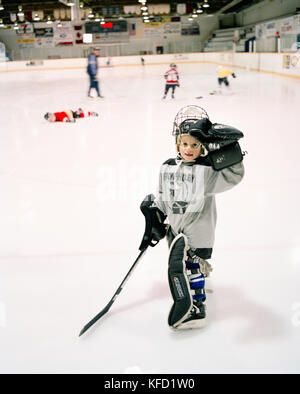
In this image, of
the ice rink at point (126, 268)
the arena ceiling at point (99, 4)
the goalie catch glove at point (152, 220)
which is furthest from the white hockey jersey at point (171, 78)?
the arena ceiling at point (99, 4)

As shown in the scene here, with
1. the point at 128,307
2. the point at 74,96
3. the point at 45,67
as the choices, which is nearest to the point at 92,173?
the point at 128,307

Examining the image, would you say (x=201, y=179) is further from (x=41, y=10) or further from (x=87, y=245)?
(x=41, y=10)

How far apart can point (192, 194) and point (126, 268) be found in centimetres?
81

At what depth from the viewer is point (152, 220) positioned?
1.57 meters

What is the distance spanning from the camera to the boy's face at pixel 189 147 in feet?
4.51

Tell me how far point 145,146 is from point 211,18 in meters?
30.2

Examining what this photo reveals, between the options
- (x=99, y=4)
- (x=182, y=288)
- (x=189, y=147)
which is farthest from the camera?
(x=99, y=4)

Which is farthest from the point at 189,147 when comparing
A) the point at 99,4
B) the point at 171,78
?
the point at 99,4

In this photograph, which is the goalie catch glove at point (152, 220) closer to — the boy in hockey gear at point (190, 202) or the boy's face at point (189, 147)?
the boy in hockey gear at point (190, 202)

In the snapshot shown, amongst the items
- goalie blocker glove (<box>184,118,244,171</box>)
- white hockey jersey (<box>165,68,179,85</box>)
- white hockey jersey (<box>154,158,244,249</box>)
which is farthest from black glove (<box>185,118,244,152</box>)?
white hockey jersey (<box>165,68,179,85</box>)

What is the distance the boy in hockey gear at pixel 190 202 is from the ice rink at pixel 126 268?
16 centimetres

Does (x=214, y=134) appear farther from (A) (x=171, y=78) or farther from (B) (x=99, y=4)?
(B) (x=99, y=4)

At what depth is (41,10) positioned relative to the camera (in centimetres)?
2547

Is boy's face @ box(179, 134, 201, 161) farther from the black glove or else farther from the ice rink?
the ice rink
